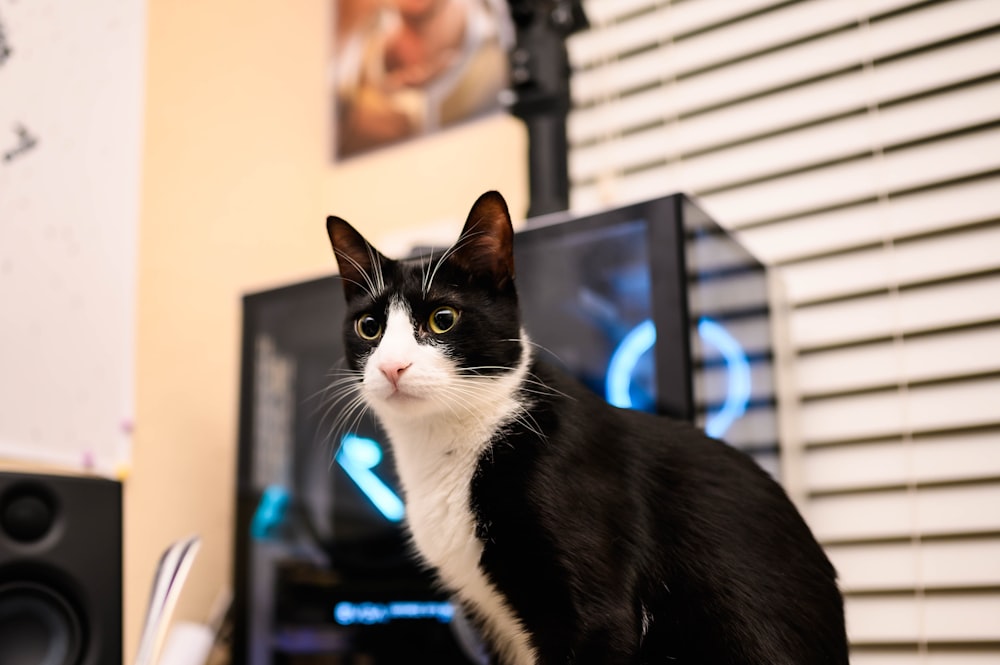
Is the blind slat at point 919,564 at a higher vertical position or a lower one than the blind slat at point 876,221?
lower

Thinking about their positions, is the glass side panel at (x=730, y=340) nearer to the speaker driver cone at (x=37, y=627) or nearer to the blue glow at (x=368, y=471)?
the blue glow at (x=368, y=471)

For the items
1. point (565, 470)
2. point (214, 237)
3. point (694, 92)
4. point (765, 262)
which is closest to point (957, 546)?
point (765, 262)

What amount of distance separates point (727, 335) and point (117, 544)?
0.83m

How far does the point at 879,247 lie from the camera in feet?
4.53

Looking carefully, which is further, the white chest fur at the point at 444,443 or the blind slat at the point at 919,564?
the blind slat at the point at 919,564

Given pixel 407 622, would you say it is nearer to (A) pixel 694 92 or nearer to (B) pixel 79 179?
(B) pixel 79 179

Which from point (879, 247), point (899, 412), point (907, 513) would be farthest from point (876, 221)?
point (907, 513)

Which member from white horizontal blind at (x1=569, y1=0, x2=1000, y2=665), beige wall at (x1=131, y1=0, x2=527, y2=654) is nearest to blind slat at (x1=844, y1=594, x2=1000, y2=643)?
white horizontal blind at (x1=569, y1=0, x2=1000, y2=665)

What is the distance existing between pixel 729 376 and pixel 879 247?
36cm

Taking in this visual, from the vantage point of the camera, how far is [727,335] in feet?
4.11

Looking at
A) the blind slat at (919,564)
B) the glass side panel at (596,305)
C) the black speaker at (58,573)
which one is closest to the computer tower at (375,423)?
the glass side panel at (596,305)

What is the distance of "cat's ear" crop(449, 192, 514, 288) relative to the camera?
2.82 feet

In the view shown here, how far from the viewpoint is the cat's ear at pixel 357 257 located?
3.00ft

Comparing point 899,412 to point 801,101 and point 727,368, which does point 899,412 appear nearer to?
point 727,368
